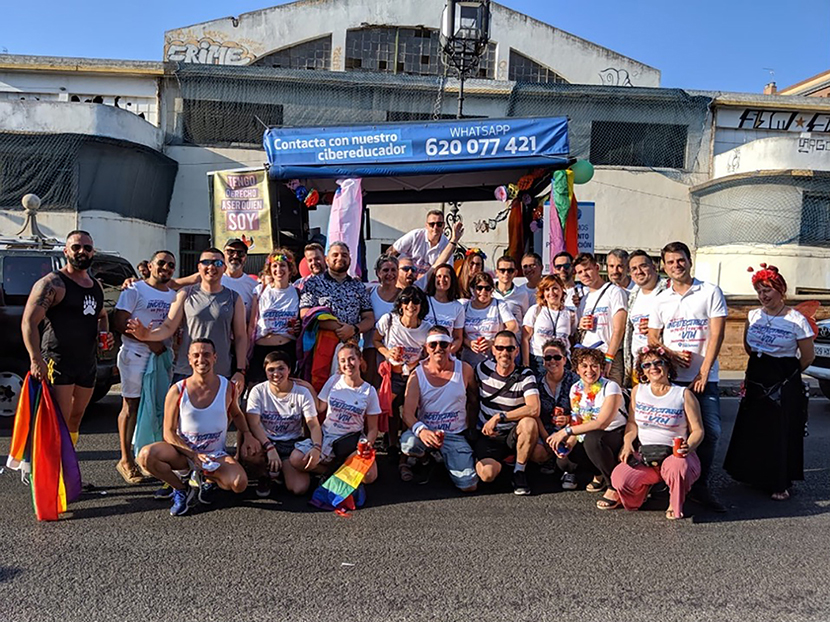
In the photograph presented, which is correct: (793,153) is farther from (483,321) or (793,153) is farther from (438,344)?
(438,344)

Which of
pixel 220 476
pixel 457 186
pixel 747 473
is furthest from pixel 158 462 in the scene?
pixel 457 186

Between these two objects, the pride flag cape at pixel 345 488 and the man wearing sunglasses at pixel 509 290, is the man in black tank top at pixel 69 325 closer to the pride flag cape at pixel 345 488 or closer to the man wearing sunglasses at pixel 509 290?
the pride flag cape at pixel 345 488

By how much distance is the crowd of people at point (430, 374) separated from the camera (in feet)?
15.0

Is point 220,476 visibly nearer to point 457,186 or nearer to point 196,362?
point 196,362

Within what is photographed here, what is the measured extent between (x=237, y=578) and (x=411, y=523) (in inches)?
48.9

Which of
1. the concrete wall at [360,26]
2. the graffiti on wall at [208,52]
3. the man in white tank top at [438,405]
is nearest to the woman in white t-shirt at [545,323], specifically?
the man in white tank top at [438,405]

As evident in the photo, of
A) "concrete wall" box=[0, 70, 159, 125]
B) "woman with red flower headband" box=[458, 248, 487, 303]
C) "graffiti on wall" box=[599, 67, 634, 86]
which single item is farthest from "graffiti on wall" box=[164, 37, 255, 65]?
"woman with red flower headband" box=[458, 248, 487, 303]

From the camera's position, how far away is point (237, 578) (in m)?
3.41

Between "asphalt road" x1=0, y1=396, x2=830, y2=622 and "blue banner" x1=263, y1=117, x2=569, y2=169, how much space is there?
172 inches

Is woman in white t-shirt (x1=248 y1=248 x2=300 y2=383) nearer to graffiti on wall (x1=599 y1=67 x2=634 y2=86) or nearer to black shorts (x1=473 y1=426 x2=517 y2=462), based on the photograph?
black shorts (x1=473 y1=426 x2=517 y2=462)

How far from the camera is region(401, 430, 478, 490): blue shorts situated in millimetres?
4914

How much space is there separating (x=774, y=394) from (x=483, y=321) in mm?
2298

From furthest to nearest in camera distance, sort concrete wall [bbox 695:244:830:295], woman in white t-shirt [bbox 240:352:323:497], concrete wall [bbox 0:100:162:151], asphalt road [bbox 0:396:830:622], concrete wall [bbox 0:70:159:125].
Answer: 1. concrete wall [bbox 0:70:159:125]
2. concrete wall [bbox 695:244:830:295]
3. concrete wall [bbox 0:100:162:151]
4. woman in white t-shirt [bbox 240:352:323:497]
5. asphalt road [bbox 0:396:830:622]

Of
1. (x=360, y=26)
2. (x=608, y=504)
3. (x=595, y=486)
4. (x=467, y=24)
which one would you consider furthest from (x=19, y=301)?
(x=360, y=26)
